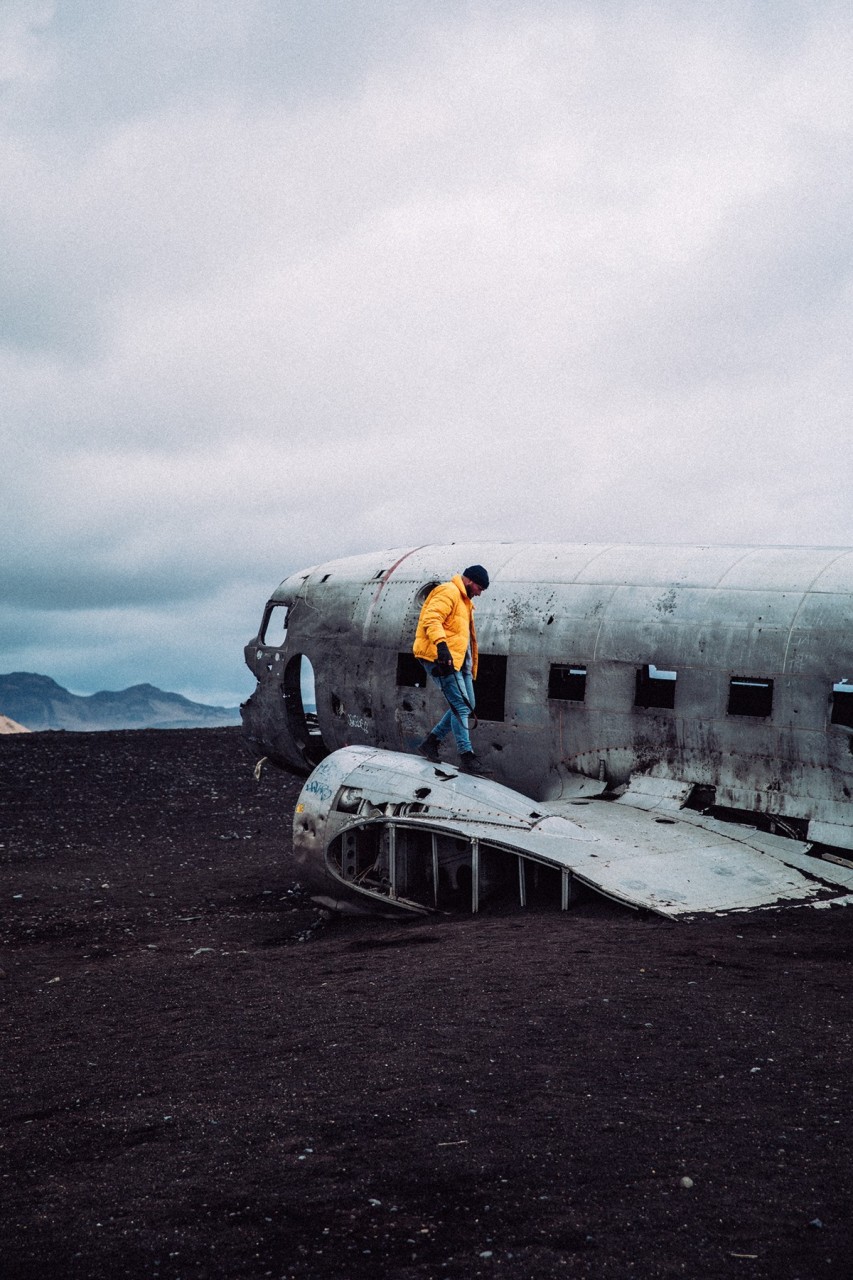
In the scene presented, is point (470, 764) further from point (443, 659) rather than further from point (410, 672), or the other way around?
point (410, 672)

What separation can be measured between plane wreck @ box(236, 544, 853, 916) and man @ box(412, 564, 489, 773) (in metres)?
0.63

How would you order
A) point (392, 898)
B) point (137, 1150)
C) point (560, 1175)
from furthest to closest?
1. point (392, 898)
2. point (137, 1150)
3. point (560, 1175)

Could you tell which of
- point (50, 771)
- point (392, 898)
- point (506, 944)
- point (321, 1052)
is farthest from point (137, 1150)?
point (50, 771)

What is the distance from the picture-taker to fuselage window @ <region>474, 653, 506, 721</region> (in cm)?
1525

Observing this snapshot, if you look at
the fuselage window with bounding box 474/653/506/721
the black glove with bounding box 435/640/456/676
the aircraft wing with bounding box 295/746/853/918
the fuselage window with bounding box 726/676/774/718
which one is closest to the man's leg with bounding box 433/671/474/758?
the black glove with bounding box 435/640/456/676

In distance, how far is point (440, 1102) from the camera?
6.98m

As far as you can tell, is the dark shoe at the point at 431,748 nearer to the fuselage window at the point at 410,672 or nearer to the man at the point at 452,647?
the man at the point at 452,647

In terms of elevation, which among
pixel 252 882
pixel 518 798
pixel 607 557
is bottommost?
pixel 252 882

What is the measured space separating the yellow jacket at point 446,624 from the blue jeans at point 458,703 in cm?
20

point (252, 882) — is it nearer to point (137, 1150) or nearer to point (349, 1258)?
point (137, 1150)

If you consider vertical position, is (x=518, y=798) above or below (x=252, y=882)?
above

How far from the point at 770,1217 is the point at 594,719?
9.12 metres

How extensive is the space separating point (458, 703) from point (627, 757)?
7.76ft

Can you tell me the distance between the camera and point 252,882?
19328mm
